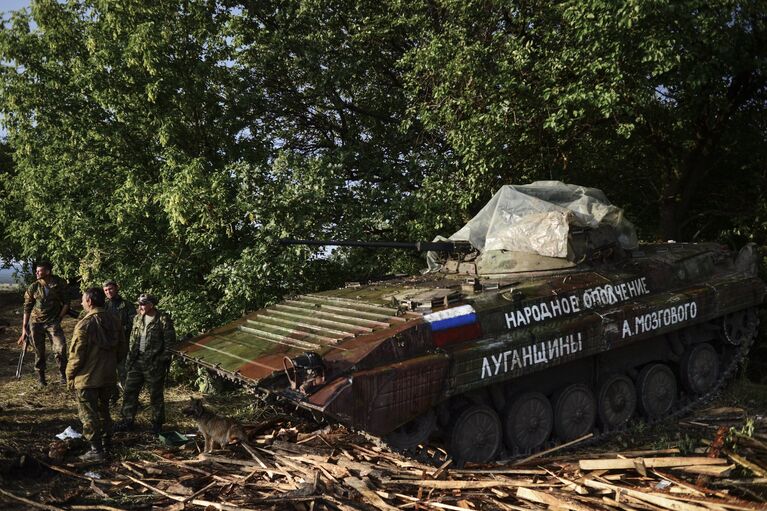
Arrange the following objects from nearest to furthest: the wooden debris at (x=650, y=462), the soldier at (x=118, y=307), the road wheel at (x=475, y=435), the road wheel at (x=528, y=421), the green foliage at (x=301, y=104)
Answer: the wooden debris at (x=650, y=462), the road wheel at (x=475, y=435), the road wheel at (x=528, y=421), the soldier at (x=118, y=307), the green foliage at (x=301, y=104)

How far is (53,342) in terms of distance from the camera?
974 cm

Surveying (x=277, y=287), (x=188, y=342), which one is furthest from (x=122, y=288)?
(x=188, y=342)

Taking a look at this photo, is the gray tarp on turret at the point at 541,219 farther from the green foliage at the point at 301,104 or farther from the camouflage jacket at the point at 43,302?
the camouflage jacket at the point at 43,302

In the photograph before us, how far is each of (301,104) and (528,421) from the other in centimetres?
906

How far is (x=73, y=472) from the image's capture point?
6.25 metres

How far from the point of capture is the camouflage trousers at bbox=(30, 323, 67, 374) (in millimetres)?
9531

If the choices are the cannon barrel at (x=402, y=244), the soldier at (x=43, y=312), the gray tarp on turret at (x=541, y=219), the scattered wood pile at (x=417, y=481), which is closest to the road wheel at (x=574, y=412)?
the scattered wood pile at (x=417, y=481)

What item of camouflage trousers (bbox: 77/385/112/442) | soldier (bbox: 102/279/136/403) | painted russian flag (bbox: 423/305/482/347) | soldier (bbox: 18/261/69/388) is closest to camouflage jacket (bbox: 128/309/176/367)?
camouflage trousers (bbox: 77/385/112/442)

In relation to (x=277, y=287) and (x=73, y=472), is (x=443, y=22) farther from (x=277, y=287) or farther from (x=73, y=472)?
(x=73, y=472)

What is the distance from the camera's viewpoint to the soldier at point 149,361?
25.7ft

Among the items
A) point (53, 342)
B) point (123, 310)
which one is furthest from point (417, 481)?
point (53, 342)

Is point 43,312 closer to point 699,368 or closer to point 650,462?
point 650,462

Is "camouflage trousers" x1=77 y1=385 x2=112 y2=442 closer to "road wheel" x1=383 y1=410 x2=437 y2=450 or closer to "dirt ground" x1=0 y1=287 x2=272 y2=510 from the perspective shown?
"dirt ground" x1=0 y1=287 x2=272 y2=510

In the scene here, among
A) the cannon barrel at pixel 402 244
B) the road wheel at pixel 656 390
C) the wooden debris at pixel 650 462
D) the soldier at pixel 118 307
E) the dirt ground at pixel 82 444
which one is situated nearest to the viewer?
the wooden debris at pixel 650 462
